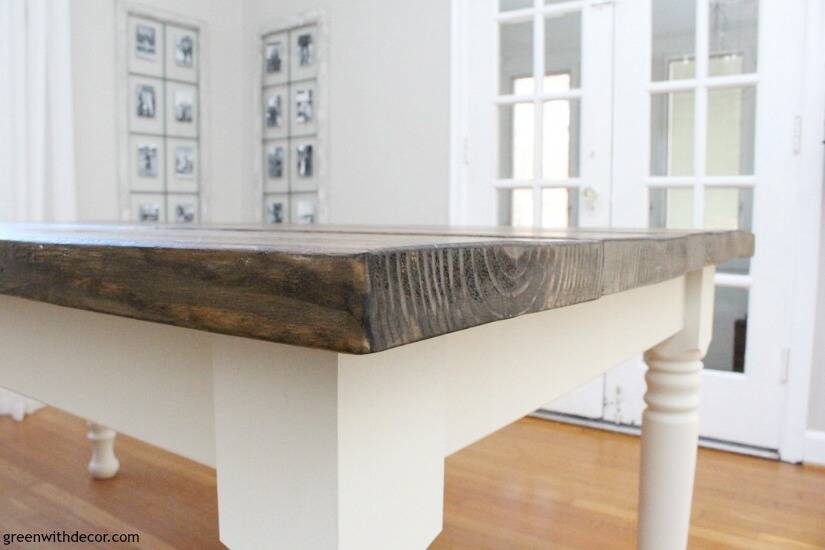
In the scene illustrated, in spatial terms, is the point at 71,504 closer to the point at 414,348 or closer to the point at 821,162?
the point at 414,348

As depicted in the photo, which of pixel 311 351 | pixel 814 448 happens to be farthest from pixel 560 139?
pixel 311 351

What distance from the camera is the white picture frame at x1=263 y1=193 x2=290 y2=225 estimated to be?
353cm

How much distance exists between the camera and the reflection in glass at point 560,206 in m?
2.68

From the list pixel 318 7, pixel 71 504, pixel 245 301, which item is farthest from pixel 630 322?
pixel 318 7

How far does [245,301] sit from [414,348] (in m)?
0.12

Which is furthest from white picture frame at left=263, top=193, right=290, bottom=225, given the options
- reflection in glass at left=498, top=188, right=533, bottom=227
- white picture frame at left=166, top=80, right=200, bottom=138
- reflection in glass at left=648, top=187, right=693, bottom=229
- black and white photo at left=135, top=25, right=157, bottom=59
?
reflection in glass at left=648, top=187, right=693, bottom=229

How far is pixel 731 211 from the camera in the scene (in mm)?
2385

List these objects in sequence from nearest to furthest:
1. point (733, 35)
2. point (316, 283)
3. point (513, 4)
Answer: point (316, 283), point (733, 35), point (513, 4)

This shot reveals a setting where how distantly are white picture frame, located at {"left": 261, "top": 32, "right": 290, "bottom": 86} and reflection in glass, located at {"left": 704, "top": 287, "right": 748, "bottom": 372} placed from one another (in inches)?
87.8

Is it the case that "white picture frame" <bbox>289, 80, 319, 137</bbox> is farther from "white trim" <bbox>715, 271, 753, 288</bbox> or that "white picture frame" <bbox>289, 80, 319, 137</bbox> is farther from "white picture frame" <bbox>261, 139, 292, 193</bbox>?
"white trim" <bbox>715, 271, 753, 288</bbox>

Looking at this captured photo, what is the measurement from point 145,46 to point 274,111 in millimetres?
653

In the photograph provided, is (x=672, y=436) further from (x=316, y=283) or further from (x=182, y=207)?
(x=182, y=207)

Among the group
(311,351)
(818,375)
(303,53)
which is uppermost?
(303,53)

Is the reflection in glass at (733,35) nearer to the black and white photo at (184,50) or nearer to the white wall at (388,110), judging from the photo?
the white wall at (388,110)
